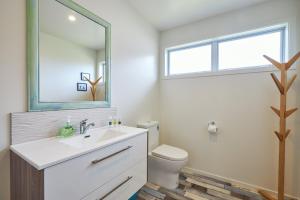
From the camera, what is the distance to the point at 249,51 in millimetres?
1936

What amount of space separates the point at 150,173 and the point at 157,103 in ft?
3.72

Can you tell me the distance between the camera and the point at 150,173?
199 cm

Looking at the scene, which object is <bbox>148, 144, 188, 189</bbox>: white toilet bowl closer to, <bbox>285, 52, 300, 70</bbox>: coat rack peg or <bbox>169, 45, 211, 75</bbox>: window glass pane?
<bbox>169, 45, 211, 75</bbox>: window glass pane

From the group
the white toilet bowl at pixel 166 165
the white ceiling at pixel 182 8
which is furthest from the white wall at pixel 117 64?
the white toilet bowl at pixel 166 165

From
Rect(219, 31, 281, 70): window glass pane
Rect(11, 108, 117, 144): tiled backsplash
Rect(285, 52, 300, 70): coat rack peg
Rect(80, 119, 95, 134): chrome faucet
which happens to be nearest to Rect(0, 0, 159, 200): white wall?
Rect(11, 108, 117, 144): tiled backsplash

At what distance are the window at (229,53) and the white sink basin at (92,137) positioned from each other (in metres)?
1.57

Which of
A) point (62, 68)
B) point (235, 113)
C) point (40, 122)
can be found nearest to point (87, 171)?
point (40, 122)

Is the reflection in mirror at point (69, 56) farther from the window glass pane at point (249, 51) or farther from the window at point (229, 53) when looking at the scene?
the window glass pane at point (249, 51)

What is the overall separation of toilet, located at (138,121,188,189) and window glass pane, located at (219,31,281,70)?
1403 millimetres

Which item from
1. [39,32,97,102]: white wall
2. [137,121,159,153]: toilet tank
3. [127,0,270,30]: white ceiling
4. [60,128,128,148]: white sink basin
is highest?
[127,0,270,30]: white ceiling

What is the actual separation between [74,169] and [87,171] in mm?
98

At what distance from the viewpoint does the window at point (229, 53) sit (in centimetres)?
180

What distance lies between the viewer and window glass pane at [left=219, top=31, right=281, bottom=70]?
5.92 ft

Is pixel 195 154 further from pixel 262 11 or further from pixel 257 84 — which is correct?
pixel 262 11
